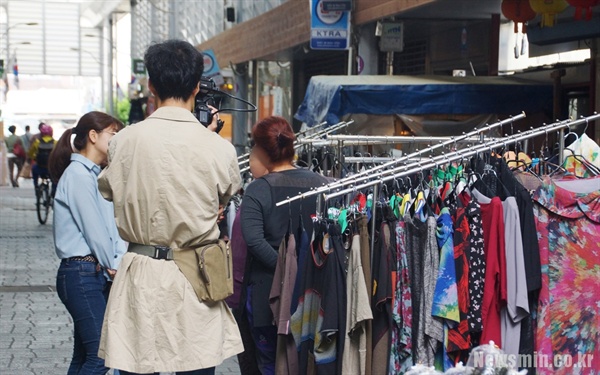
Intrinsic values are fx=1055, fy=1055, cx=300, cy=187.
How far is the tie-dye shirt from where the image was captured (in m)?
5.59

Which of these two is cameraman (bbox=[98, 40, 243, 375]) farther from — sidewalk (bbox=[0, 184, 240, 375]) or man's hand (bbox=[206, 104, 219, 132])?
sidewalk (bbox=[0, 184, 240, 375])

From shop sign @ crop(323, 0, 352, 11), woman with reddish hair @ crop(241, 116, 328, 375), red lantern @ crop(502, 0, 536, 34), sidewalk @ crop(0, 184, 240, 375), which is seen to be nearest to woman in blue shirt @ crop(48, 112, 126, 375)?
woman with reddish hair @ crop(241, 116, 328, 375)

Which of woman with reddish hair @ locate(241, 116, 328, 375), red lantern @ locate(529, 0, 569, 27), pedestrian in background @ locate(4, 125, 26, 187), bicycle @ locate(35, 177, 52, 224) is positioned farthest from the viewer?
pedestrian in background @ locate(4, 125, 26, 187)

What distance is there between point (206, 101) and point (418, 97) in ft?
21.3

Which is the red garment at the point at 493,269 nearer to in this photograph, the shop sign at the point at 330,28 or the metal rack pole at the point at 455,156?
the metal rack pole at the point at 455,156

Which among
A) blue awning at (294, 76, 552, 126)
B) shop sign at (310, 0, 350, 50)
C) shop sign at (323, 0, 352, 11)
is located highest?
shop sign at (323, 0, 352, 11)

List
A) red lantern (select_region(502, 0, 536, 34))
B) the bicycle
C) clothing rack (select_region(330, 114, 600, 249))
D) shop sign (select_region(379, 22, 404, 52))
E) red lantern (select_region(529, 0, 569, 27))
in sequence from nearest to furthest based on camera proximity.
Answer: clothing rack (select_region(330, 114, 600, 249)), red lantern (select_region(529, 0, 569, 27)), red lantern (select_region(502, 0, 536, 34)), shop sign (select_region(379, 22, 404, 52)), the bicycle

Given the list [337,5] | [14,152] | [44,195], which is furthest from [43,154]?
[14,152]

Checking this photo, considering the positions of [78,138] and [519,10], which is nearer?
[78,138]

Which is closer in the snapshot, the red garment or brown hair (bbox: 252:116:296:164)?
the red garment

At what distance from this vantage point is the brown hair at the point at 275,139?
6.18m

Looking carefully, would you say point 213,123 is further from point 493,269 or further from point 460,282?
point 493,269

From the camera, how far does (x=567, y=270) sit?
18.3 feet

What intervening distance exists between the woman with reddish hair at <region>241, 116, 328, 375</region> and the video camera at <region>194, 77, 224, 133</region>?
36 cm
